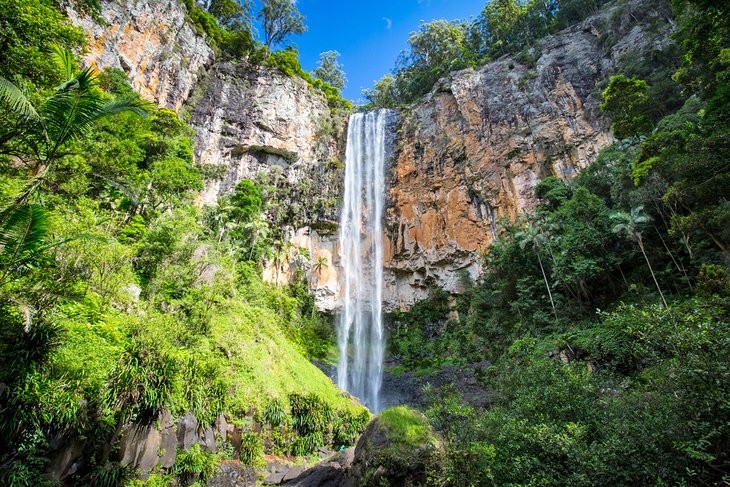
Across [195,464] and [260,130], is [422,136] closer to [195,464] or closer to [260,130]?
[260,130]

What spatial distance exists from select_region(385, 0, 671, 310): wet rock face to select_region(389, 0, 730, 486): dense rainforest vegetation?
2.31 m

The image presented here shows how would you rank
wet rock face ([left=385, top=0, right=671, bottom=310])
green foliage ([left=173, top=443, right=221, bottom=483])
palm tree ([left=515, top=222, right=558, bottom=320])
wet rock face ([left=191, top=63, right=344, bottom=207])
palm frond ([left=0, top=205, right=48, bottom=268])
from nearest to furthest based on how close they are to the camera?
palm frond ([left=0, top=205, right=48, bottom=268]), green foliage ([left=173, top=443, right=221, bottom=483]), palm tree ([left=515, top=222, right=558, bottom=320]), wet rock face ([left=385, top=0, right=671, bottom=310]), wet rock face ([left=191, top=63, right=344, bottom=207])

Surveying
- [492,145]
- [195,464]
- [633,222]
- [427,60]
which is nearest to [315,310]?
[492,145]

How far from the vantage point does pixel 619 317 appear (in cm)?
771

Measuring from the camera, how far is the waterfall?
24.2m

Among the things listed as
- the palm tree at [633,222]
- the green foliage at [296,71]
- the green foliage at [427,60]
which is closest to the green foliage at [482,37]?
the green foliage at [427,60]

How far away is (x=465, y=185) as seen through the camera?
28.0m

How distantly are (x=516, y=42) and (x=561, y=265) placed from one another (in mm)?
25846

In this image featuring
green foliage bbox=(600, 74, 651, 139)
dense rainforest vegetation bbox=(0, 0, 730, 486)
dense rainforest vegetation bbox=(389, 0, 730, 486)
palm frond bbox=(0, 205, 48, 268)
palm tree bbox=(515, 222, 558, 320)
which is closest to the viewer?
dense rainforest vegetation bbox=(389, 0, 730, 486)

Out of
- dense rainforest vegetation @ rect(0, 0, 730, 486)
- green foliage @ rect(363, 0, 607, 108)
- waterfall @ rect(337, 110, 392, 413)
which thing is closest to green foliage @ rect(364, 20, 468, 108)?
green foliage @ rect(363, 0, 607, 108)

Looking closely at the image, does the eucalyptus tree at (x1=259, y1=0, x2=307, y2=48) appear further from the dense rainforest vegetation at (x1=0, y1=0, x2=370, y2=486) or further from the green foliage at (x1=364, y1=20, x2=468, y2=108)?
the dense rainforest vegetation at (x1=0, y1=0, x2=370, y2=486)

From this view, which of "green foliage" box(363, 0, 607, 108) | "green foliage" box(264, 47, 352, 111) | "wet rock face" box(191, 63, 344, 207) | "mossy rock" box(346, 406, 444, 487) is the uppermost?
"green foliage" box(363, 0, 607, 108)

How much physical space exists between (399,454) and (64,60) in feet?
29.4

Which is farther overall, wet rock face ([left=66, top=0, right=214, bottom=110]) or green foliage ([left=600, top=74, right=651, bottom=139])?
wet rock face ([left=66, top=0, right=214, bottom=110])
